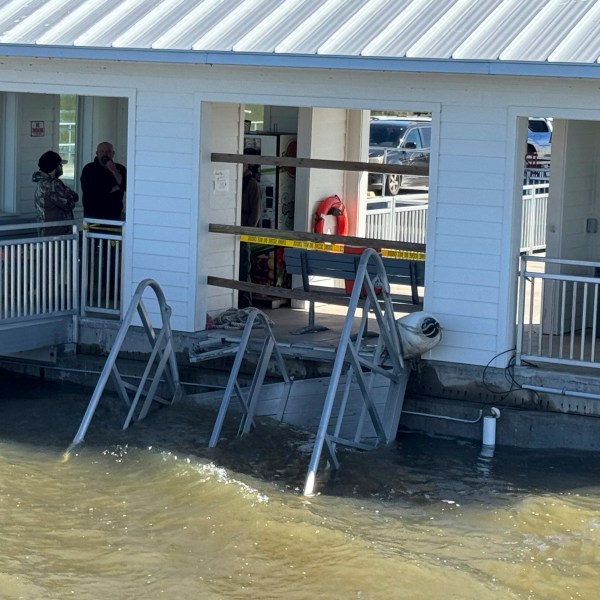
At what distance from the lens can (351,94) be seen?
11.5 m

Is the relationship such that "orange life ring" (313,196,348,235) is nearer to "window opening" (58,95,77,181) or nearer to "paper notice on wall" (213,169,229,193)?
"paper notice on wall" (213,169,229,193)

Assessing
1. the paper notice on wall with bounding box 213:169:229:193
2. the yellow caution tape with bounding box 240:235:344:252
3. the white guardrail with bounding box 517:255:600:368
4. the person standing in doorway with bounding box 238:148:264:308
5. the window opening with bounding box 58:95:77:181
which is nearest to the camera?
the white guardrail with bounding box 517:255:600:368

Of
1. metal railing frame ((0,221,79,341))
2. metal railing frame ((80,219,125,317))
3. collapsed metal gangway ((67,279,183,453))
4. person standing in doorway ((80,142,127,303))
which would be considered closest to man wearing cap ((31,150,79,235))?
person standing in doorway ((80,142,127,303))

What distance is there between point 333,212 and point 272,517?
5.87 meters

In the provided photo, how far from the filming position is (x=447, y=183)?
11.4 meters

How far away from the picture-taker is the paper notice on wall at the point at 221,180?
1294 centimetres

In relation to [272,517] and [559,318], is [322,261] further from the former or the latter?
[272,517]

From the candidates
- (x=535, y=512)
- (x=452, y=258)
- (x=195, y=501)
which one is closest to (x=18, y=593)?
(x=195, y=501)

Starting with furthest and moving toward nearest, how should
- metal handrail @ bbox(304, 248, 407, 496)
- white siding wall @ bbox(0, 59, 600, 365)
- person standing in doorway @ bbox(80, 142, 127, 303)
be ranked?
person standing in doorway @ bbox(80, 142, 127, 303), white siding wall @ bbox(0, 59, 600, 365), metal handrail @ bbox(304, 248, 407, 496)

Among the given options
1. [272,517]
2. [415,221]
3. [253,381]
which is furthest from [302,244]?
[415,221]

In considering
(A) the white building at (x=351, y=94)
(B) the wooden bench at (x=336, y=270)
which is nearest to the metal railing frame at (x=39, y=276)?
(A) the white building at (x=351, y=94)

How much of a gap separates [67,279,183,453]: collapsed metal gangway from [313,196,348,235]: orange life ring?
2945 millimetres

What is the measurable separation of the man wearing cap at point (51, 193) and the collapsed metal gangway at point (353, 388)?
290 cm

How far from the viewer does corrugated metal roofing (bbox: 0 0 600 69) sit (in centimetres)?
1055
